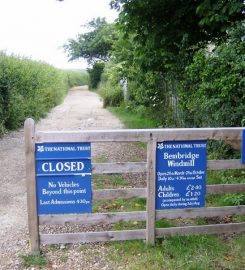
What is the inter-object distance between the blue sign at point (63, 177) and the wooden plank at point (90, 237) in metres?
0.30

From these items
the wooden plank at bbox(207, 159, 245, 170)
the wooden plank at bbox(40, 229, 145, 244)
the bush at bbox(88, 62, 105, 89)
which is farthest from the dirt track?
the bush at bbox(88, 62, 105, 89)

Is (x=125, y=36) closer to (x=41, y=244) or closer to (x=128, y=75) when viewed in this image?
(x=128, y=75)

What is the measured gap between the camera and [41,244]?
4473 millimetres

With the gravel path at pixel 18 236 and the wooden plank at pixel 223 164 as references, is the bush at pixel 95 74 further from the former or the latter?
the wooden plank at pixel 223 164

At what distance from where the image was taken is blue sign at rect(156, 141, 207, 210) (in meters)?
4.35

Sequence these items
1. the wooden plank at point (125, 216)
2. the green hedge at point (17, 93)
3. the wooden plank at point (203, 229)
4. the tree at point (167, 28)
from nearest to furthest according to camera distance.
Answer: the wooden plank at point (125, 216) → the wooden plank at point (203, 229) → the tree at point (167, 28) → the green hedge at point (17, 93)

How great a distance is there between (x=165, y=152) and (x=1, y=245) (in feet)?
7.25

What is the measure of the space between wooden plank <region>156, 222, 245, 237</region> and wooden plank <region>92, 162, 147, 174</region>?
0.80m

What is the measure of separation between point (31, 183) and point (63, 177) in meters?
0.34

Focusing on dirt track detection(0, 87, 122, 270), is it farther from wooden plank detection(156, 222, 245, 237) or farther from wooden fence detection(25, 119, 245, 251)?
wooden plank detection(156, 222, 245, 237)

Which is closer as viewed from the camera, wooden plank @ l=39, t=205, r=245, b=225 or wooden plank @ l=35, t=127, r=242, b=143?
wooden plank @ l=35, t=127, r=242, b=143

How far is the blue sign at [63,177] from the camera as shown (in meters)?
4.16

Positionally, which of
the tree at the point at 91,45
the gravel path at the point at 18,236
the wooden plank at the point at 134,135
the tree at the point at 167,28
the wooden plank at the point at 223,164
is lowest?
the gravel path at the point at 18,236

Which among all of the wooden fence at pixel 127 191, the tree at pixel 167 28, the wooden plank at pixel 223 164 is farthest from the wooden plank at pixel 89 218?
the tree at pixel 167 28
